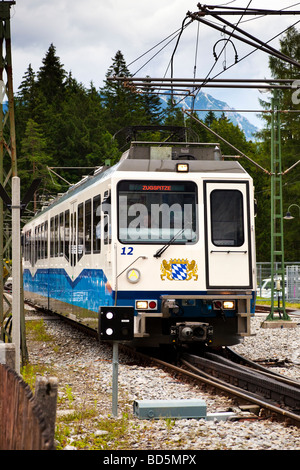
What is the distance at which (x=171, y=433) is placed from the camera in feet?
25.1

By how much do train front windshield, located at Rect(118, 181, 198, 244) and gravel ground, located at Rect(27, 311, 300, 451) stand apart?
2072 mm

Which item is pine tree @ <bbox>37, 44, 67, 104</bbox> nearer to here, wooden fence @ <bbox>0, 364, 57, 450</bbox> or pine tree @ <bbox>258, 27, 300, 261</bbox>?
pine tree @ <bbox>258, 27, 300, 261</bbox>

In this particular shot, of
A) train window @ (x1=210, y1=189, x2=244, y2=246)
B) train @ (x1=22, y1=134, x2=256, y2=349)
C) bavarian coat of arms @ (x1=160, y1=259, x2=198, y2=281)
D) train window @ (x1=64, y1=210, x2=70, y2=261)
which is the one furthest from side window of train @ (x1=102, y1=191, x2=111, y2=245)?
train window @ (x1=64, y1=210, x2=70, y2=261)

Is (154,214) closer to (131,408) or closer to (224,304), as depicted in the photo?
(224,304)

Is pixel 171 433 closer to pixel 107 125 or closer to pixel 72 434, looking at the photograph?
pixel 72 434

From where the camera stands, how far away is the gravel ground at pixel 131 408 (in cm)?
722

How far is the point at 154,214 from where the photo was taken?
40.9ft

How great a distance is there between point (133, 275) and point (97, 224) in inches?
63.9

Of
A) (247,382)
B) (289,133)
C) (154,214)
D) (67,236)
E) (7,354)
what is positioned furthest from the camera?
(289,133)

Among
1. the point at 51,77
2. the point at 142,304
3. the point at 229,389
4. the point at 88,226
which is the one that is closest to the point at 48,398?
the point at 229,389

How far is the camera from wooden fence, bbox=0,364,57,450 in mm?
4301

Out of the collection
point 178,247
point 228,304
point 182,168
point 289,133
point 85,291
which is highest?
point 289,133

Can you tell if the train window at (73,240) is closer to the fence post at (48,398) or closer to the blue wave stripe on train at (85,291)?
the blue wave stripe on train at (85,291)

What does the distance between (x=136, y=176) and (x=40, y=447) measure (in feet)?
28.1
